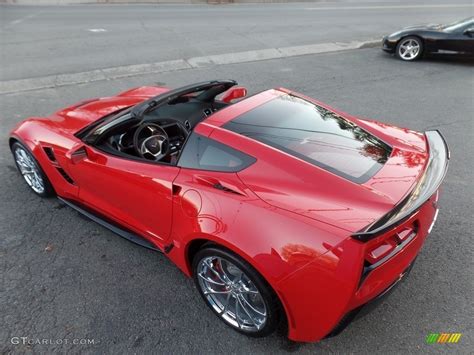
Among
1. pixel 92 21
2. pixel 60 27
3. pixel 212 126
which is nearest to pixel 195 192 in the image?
pixel 212 126

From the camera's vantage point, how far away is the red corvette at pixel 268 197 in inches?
80.0

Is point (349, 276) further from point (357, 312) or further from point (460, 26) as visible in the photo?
point (460, 26)

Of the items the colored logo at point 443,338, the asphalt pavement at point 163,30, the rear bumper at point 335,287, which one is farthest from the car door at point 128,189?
the asphalt pavement at point 163,30

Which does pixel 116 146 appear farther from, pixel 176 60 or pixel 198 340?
pixel 176 60

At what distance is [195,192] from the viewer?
97.1 inches

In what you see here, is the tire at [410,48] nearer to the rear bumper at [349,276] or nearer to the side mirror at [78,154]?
the rear bumper at [349,276]

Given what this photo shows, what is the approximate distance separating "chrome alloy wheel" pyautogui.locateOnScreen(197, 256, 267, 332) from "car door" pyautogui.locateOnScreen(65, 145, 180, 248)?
0.46 m

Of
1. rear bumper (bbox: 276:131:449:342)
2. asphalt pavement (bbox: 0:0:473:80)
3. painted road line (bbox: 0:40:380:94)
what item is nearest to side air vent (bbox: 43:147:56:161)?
rear bumper (bbox: 276:131:449:342)

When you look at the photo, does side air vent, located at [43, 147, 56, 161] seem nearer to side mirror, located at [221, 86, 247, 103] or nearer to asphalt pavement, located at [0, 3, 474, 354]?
asphalt pavement, located at [0, 3, 474, 354]

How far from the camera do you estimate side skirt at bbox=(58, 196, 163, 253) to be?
303 centimetres

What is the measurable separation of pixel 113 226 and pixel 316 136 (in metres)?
1.90

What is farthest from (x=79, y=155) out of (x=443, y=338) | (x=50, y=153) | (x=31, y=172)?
(x=443, y=338)

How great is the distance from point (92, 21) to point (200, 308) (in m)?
13.8

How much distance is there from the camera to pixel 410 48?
9.05 m
